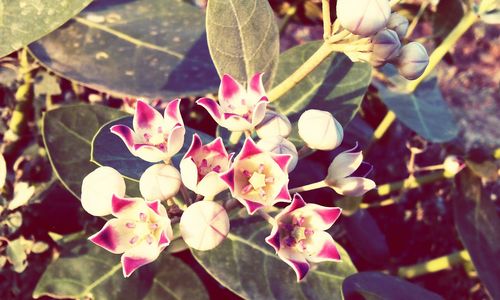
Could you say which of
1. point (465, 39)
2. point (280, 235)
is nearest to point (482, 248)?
point (280, 235)

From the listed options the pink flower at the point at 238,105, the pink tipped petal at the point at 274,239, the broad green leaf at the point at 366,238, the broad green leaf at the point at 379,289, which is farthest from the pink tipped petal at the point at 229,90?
the broad green leaf at the point at 366,238

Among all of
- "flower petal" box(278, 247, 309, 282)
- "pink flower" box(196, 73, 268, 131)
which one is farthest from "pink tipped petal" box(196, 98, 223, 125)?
"flower petal" box(278, 247, 309, 282)

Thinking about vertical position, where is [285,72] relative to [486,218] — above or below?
above

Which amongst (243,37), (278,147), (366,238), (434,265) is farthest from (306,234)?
(434,265)

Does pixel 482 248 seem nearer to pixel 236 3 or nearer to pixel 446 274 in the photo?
pixel 446 274

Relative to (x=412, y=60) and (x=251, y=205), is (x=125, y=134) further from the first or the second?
(x=412, y=60)

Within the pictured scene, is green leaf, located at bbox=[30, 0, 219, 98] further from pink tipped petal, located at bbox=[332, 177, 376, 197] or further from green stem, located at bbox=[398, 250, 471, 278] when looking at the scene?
green stem, located at bbox=[398, 250, 471, 278]
